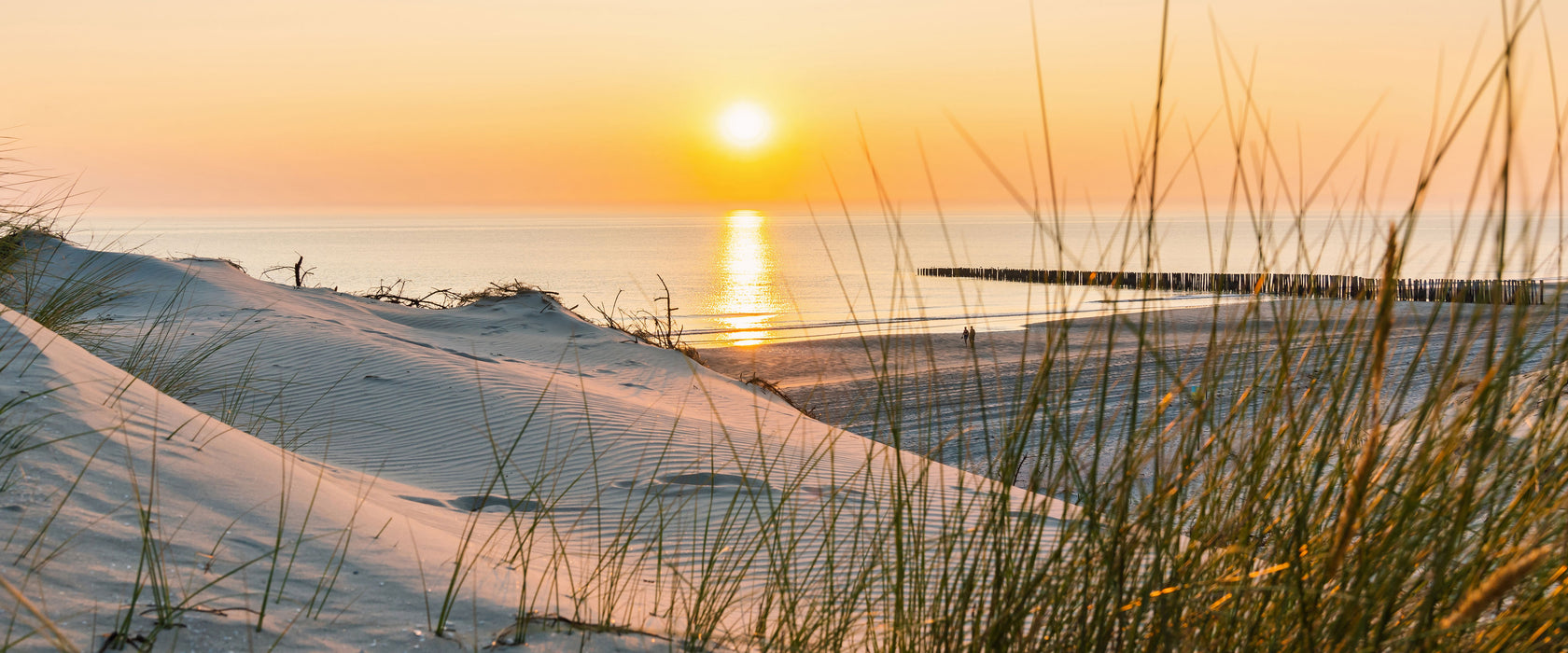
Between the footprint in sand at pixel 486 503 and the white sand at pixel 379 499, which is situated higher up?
the white sand at pixel 379 499

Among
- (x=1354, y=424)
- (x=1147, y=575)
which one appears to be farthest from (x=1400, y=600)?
(x=1147, y=575)

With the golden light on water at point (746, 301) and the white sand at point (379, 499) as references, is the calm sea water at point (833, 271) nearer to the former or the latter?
the golden light on water at point (746, 301)

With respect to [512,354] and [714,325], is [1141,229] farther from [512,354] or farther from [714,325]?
[714,325]

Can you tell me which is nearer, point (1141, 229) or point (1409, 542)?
point (1409, 542)

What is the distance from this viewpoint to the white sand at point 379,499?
2.01m

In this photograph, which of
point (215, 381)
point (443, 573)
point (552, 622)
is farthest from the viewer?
point (215, 381)

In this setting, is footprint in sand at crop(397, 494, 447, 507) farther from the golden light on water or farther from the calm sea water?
the golden light on water

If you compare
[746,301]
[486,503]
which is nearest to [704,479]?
[486,503]

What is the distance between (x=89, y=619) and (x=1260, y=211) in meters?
2.32

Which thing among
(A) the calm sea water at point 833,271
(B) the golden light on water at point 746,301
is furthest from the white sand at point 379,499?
(B) the golden light on water at point 746,301

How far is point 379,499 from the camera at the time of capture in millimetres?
3531

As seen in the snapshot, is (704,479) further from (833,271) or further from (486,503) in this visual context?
(833,271)

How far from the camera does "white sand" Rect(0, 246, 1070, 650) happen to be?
201 cm

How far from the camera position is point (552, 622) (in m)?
2.19
